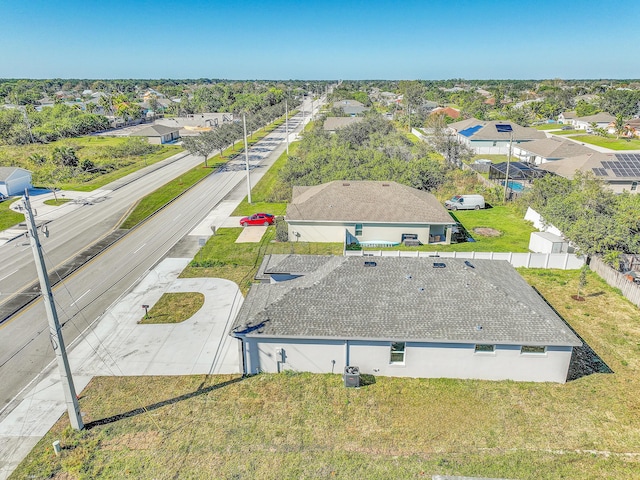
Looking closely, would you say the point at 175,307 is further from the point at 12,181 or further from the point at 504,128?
the point at 504,128

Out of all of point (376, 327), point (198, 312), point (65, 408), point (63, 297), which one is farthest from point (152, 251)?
point (376, 327)

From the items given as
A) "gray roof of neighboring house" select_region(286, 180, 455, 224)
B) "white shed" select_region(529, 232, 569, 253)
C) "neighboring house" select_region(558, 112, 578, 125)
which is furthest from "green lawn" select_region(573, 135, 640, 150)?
"gray roof of neighboring house" select_region(286, 180, 455, 224)

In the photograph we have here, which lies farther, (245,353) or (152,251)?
(152,251)

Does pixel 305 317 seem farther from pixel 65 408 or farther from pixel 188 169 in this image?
pixel 188 169

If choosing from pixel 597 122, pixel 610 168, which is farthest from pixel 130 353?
pixel 597 122

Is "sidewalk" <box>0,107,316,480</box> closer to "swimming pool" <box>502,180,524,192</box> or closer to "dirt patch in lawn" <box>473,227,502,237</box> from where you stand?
"dirt patch in lawn" <box>473,227,502,237</box>

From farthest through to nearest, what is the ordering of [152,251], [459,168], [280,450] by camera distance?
[459,168] < [152,251] < [280,450]

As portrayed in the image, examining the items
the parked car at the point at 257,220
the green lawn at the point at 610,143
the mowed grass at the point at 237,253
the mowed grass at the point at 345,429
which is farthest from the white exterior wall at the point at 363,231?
the green lawn at the point at 610,143

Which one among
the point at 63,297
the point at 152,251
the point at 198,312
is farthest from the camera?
the point at 152,251
